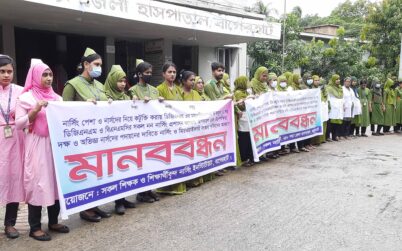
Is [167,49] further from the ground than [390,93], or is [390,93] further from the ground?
[167,49]

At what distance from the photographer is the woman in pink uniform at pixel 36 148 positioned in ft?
12.5

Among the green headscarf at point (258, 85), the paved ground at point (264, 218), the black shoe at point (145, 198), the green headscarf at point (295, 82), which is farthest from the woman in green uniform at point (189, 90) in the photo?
the green headscarf at point (295, 82)

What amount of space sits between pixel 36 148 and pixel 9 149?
0.97 feet

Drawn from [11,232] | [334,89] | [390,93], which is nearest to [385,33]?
[390,93]

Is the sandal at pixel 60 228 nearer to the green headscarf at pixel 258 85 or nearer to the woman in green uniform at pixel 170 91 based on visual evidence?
the woman in green uniform at pixel 170 91

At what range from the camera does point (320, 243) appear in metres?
3.80

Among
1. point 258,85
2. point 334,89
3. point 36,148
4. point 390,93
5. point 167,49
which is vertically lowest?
point 36,148

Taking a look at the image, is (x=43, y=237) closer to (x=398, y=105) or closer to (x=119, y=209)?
(x=119, y=209)

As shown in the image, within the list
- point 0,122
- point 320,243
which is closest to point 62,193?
point 0,122

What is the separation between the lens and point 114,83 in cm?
471

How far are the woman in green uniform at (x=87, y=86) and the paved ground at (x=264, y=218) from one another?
0.62m

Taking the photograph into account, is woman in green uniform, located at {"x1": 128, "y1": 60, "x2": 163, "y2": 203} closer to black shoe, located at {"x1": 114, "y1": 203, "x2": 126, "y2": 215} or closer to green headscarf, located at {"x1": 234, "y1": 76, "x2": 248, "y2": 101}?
black shoe, located at {"x1": 114, "y1": 203, "x2": 126, "y2": 215}

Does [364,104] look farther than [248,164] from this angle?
Yes

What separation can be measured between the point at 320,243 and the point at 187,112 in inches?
102
